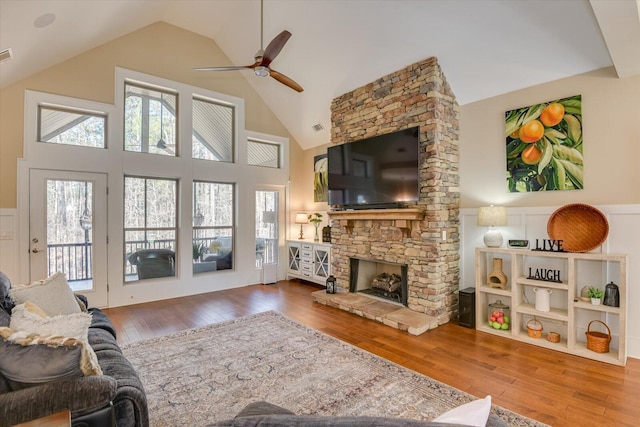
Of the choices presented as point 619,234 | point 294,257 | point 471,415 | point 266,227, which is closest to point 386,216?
point 619,234

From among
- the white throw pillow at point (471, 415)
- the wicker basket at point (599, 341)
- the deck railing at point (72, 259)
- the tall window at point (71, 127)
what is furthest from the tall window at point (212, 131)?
the wicker basket at point (599, 341)

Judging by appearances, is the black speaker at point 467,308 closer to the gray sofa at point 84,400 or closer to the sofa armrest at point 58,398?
the gray sofa at point 84,400

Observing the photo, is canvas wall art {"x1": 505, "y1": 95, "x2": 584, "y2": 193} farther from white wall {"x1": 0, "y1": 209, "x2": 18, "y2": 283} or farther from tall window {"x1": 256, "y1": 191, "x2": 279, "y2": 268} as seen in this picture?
white wall {"x1": 0, "y1": 209, "x2": 18, "y2": 283}

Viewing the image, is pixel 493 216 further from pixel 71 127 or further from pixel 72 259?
pixel 71 127

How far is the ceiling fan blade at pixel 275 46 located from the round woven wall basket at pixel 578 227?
351 cm

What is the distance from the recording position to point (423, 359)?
3104 mm

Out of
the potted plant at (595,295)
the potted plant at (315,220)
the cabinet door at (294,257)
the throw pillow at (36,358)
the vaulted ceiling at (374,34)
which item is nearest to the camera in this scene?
the throw pillow at (36,358)

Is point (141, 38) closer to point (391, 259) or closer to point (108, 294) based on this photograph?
point (108, 294)

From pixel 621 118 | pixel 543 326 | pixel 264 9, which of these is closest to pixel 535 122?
pixel 621 118

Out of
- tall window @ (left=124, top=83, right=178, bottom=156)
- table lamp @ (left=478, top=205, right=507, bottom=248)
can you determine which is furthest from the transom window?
table lamp @ (left=478, top=205, right=507, bottom=248)

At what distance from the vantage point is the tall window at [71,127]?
4465 millimetres

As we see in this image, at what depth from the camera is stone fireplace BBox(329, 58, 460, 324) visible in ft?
13.3

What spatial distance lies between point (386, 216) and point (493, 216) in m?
1.31

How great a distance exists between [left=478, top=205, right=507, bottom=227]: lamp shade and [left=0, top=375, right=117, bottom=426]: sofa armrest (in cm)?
380
